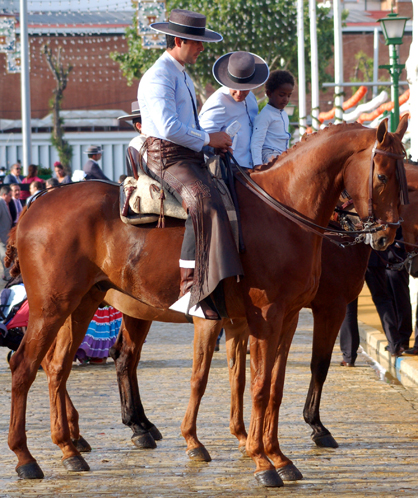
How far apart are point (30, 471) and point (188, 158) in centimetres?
237

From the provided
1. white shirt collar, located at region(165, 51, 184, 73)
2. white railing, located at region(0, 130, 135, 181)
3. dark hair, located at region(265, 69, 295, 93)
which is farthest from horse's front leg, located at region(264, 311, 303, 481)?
white railing, located at region(0, 130, 135, 181)

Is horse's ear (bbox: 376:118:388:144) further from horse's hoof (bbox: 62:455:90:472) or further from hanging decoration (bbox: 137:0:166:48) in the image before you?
hanging decoration (bbox: 137:0:166:48)

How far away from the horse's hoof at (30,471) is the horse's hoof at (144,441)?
920 millimetres

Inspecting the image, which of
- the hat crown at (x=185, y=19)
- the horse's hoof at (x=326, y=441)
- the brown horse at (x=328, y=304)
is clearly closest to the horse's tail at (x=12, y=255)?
the hat crown at (x=185, y=19)

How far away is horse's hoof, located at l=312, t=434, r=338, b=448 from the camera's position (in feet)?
21.0

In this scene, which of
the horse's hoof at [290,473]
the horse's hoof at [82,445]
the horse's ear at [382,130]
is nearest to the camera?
the horse's ear at [382,130]

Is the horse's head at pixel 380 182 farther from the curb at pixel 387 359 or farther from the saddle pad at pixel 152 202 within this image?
the curb at pixel 387 359

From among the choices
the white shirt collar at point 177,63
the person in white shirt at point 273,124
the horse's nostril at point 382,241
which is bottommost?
the horse's nostril at point 382,241

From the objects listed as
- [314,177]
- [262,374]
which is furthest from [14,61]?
[262,374]

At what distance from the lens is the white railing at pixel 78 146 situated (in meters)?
58.6

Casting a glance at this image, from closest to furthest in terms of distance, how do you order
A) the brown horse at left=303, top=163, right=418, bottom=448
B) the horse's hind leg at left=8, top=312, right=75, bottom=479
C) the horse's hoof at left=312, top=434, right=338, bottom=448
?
the horse's hind leg at left=8, top=312, right=75, bottom=479
the horse's hoof at left=312, top=434, right=338, bottom=448
the brown horse at left=303, top=163, right=418, bottom=448

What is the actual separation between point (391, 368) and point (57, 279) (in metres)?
5.00

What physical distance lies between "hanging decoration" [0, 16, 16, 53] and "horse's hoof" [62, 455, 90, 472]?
79.5 ft

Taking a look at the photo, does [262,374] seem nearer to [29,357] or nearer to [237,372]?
[237,372]
